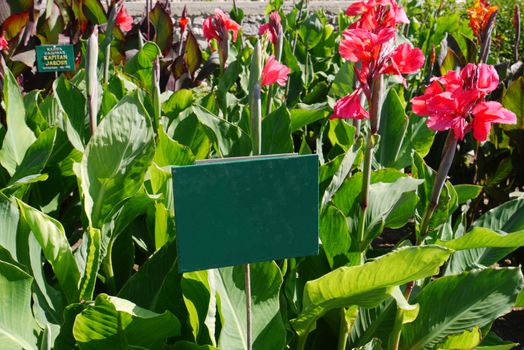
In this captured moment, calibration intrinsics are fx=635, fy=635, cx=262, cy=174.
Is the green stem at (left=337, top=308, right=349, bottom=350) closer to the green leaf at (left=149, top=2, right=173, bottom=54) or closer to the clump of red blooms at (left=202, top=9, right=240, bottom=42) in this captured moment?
the clump of red blooms at (left=202, top=9, right=240, bottom=42)

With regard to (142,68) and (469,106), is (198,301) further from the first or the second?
(142,68)

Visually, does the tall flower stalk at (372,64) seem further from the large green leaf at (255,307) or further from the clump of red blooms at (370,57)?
the large green leaf at (255,307)

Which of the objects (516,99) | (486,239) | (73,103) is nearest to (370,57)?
(486,239)

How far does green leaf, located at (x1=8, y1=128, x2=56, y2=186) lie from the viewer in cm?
179

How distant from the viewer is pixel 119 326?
125cm

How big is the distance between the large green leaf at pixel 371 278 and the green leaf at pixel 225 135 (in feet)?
2.02

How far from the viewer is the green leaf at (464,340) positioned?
54.9 inches

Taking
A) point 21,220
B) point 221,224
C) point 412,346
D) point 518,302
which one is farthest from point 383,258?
point 21,220

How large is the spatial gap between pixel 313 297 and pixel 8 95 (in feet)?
3.76

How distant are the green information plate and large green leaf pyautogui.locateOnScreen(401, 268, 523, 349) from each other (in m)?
0.47

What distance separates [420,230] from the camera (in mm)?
→ 1536

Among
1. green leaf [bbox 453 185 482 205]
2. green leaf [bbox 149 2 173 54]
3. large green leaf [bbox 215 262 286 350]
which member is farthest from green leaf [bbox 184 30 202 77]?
large green leaf [bbox 215 262 286 350]

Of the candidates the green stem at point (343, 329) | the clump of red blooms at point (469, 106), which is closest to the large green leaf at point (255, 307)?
the green stem at point (343, 329)

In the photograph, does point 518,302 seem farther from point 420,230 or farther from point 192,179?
point 192,179
